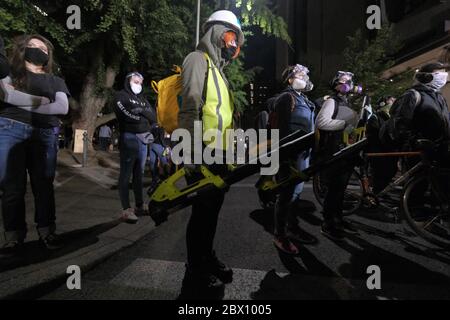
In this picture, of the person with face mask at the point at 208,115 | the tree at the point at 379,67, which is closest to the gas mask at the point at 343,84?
the person with face mask at the point at 208,115

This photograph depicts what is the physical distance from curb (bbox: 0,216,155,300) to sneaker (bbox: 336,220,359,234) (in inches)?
90.2

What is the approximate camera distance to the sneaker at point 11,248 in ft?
9.07

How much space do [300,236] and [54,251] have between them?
2486mm

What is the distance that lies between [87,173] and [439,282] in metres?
7.61

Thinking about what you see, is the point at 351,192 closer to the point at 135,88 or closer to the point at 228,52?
the point at 228,52

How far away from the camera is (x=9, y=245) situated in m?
2.80

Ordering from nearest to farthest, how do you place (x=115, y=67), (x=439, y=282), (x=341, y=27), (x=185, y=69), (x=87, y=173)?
(x=185, y=69)
(x=439, y=282)
(x=87, y=173)
(x=115, y=67)
(x=341, y=27)

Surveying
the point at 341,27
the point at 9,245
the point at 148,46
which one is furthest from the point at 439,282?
the point at 341,27

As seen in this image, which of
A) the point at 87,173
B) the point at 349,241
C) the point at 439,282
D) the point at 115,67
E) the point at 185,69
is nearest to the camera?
the point at 185,69

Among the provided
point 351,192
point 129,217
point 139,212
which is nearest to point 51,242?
point 129,217

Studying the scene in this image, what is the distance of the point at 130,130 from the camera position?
413 cm

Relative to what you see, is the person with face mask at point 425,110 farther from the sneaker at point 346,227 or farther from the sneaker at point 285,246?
the sneaker at point 285,246

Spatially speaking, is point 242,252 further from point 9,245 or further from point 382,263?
point 9,245

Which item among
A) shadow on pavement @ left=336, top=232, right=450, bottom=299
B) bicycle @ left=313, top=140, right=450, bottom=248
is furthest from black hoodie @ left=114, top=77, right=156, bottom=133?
bicycle @ left=313, top=140, right=450, bottom=248
